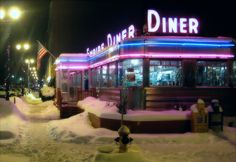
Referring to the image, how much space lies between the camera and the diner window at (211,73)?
73.5ft

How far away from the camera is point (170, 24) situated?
71.8 ft

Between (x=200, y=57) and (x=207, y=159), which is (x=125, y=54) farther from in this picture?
(x=207, y=159)

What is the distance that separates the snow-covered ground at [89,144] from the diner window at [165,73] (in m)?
4.13

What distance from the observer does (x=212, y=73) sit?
22.7 m

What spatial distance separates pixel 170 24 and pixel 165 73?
2509 millimetres

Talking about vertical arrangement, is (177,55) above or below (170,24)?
below

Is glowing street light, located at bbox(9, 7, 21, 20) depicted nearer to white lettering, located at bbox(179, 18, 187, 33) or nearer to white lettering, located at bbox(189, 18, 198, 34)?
A: white lettering, located at bbox(179, 18, 187, 33)

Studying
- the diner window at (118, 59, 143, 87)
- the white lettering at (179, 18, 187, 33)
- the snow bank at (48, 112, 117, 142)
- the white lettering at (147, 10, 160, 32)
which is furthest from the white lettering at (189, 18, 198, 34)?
the snow bank at (48, 112, 117, 142)

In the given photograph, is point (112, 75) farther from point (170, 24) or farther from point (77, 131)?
point (77, 131)

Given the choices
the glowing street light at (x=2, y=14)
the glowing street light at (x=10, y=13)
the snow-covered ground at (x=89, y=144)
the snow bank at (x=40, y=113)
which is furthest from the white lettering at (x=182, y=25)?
the snow bank at (x=40, y=113)

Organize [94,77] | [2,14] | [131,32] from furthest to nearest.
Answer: [94,77] → [131,32] → [2,14]

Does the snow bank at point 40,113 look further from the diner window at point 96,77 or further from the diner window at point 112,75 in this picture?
the diner window at point 112,75

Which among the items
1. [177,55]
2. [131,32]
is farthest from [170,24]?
[131,32]

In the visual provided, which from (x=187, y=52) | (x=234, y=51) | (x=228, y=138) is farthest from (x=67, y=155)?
(x=234, y=51)
